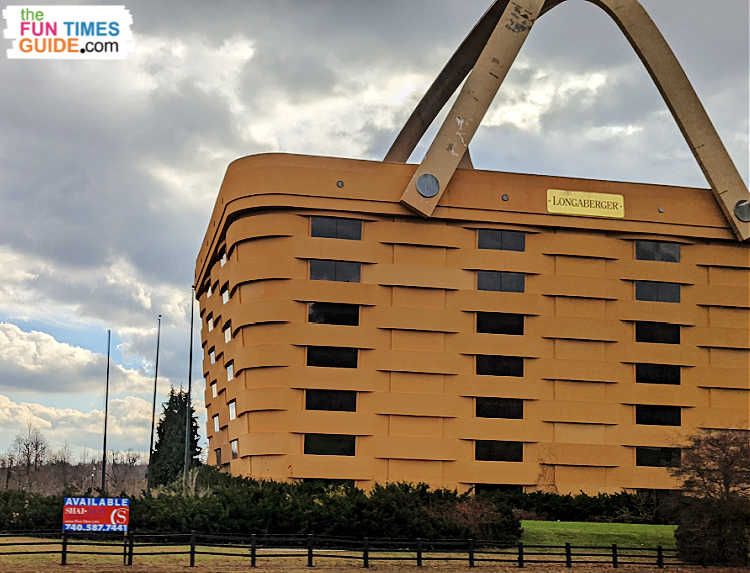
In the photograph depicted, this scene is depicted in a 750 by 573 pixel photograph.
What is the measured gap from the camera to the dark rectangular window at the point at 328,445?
5381 cm

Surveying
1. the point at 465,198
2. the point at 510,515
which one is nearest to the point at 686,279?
the point at 465,198

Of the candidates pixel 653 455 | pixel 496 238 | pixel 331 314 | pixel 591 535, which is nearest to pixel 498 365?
pixel 496 238

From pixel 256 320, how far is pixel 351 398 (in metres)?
7.01

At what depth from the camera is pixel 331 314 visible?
180 ft

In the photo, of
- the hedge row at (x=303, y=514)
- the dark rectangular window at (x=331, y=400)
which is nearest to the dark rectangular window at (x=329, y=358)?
the dark rectangular window at (x=331, y=400)

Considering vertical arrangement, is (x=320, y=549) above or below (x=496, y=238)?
below

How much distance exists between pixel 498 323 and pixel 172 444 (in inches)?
2436

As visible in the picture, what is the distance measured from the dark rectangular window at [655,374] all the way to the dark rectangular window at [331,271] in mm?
17998

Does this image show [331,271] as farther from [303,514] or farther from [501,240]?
[303,514]

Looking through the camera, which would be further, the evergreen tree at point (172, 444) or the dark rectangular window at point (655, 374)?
the evergreen tree at point (172, 444)

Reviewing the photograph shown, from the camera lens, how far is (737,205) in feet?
195

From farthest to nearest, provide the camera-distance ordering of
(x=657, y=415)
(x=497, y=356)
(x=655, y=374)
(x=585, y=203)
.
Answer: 1. (x=585, y=203)
2. (x=655, y=374)
3. (x=657, y=415)
4. (x=497, y=356)

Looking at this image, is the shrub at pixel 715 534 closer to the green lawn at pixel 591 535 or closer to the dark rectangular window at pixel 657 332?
the green lawn at pixel 591 535

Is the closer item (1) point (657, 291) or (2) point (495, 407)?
(2) point (495, 407)
